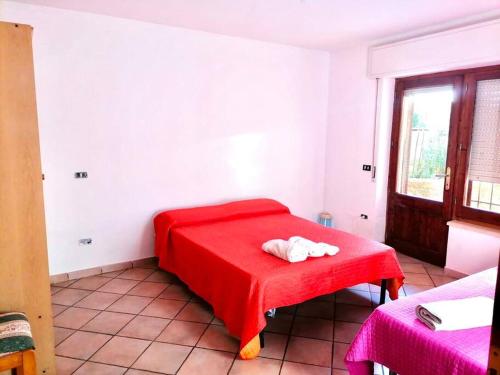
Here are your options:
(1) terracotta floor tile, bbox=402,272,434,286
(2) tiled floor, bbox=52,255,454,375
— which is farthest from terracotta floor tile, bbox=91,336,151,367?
(1) terracotta floor tile, bbox=402,272,434,286

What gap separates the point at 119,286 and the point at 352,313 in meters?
2.05

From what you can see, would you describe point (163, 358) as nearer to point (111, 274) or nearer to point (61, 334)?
point (61, 334)

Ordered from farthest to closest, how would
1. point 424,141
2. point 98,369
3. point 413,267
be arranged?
point 424,141
point 413,267
point 98,369

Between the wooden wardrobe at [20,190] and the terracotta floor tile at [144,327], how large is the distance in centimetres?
70

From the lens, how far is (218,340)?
2584mm

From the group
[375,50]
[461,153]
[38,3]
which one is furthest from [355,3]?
[38,3]

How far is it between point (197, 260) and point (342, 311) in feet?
4.04

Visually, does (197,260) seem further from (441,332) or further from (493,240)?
(493,240)

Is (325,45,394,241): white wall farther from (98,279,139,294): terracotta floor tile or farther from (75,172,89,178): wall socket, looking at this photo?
(75,172,89,178): wall socket

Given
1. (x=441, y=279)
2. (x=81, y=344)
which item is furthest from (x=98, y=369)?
(x=441, y=279)

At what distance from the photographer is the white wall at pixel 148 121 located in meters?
3.33

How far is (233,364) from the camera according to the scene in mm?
2326

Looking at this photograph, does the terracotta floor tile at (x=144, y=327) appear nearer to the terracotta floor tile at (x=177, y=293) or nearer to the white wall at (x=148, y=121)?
the terracotta floor tile at (x=177, y=293)

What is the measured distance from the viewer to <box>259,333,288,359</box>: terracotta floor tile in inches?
95.3
